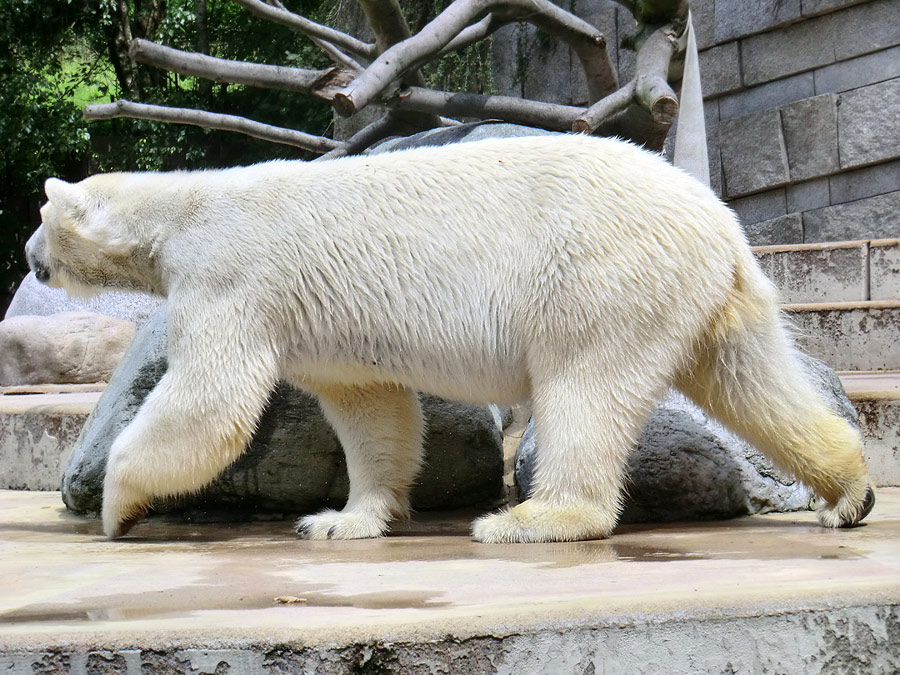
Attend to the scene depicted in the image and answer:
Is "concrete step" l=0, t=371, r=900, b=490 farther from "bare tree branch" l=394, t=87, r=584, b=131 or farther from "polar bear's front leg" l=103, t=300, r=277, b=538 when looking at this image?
"bare tree branch" l=394, t=87, r=584, b=131

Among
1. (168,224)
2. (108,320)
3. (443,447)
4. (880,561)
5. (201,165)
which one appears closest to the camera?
(880,561)

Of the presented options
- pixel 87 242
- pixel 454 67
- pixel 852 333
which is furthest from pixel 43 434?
pixel 454 67

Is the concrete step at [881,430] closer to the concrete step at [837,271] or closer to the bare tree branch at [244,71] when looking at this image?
the concrete step at [837,271]

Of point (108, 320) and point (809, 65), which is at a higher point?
point (809, 65)

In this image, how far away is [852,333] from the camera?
19.1 ft

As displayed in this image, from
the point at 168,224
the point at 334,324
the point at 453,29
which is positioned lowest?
the point at 334,324

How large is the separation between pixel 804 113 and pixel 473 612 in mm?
9082

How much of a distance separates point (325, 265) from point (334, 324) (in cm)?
20

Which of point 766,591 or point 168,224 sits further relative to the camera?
point 168,224

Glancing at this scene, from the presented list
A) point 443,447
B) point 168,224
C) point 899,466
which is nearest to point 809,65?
point 899,466

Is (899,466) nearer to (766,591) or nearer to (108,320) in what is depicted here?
(766,591)

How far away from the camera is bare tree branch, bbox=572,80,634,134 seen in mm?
5703

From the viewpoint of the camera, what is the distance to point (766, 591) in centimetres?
207

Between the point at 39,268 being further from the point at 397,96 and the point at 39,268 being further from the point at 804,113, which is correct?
the point at 804,113
